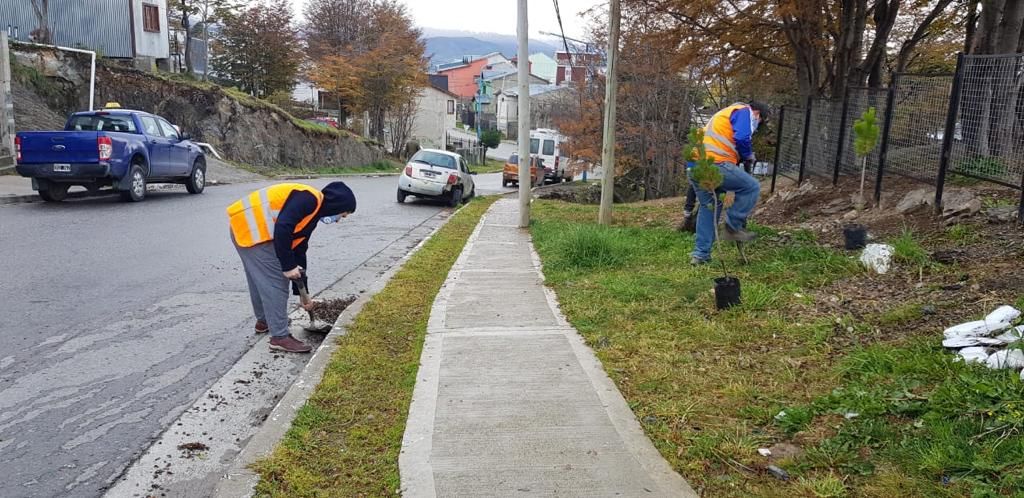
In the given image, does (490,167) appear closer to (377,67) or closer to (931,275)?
(377,67)

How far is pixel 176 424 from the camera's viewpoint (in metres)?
4.05

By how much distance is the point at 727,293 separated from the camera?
5.64 m

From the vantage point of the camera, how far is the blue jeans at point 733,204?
23.8 feet

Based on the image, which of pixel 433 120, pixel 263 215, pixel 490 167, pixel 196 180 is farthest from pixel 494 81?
pixel 263 215

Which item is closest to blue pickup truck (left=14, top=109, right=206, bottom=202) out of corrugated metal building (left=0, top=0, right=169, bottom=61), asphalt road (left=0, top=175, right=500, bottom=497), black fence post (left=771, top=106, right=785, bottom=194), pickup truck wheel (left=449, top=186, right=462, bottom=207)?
asphalt road (left=0, top=175, right=500, bottom=497)

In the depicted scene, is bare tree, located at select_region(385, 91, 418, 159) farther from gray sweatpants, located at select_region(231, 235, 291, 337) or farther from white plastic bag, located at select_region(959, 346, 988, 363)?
white plastic bag, located at select_region(959, 346, 988, 363)

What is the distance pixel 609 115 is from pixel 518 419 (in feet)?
27.4

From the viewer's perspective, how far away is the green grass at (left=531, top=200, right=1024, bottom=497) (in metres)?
3.03

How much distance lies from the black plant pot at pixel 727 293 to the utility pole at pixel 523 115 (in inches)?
280

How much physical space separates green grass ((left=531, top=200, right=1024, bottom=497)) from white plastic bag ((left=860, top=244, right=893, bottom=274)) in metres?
0.10

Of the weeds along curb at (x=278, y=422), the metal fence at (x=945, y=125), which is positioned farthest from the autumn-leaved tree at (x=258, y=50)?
the weeds along curb at (x=278, y=422)

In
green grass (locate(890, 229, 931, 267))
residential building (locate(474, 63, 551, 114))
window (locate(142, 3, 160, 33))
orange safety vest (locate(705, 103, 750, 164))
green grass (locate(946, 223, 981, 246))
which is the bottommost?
green grass (locate(890, 229, 931, 267))

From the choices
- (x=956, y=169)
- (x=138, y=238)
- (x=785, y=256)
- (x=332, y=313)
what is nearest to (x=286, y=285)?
(x=332, y=313)

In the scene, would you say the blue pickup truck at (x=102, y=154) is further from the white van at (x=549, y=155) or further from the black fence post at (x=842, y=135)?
the white van at (x=549, y=155)
